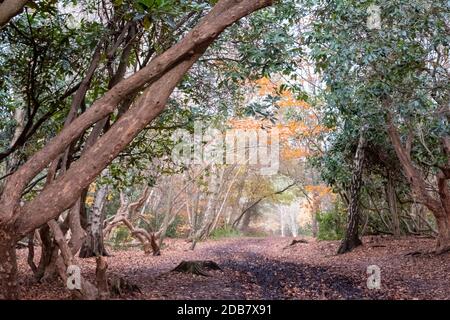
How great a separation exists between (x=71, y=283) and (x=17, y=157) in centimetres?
428

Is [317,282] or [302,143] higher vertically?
[302,143]

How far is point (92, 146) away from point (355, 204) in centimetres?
1058

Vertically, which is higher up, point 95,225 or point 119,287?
point 95,225

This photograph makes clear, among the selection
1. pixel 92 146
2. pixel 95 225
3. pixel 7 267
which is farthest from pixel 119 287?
pixel 95 225

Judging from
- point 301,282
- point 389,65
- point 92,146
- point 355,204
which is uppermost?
point 389,65

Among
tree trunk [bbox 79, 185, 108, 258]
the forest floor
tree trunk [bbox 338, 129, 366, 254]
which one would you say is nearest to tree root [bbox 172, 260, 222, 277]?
the forest floor

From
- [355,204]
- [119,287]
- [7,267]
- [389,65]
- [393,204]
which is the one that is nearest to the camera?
[7,267]

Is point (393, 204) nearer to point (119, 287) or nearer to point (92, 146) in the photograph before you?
point (119, 287)

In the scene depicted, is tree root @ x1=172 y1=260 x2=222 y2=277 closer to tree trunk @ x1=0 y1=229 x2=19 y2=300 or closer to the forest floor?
the forest floor

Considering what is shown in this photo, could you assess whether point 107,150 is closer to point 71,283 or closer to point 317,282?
point 71,283

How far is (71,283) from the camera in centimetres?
447

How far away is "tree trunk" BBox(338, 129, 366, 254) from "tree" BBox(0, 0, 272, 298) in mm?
9597

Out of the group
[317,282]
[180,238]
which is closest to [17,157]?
[317,282]

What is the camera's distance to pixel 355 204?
13.2m
